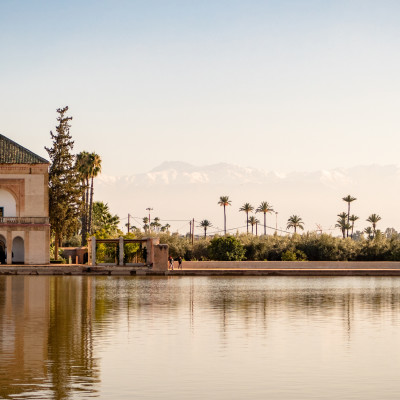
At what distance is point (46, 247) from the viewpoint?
5356 cm

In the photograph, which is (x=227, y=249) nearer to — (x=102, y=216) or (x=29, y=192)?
(x=29, y=192)

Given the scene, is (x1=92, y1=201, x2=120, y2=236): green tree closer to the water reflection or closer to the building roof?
the building roof

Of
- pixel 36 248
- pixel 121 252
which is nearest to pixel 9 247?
pixel 36 248

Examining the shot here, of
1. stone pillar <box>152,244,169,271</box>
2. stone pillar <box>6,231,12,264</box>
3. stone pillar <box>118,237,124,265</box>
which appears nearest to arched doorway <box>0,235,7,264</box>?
stone pillar <box>6,231,12,264</box>

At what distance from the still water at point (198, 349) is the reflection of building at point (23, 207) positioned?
96.1 ft

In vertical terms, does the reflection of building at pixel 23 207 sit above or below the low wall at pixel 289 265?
above

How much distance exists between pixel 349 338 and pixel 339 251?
153 ft

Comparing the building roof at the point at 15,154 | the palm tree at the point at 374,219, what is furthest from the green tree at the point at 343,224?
the building roof at the point at 15,154

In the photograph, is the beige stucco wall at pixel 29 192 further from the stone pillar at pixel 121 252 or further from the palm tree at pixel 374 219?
the palm tree at pixel 374 219

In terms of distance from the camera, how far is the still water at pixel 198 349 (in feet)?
34.5

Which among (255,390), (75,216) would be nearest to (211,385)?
(255,390)

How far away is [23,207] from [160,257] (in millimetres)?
11823

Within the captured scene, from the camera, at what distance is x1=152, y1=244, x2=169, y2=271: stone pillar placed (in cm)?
4747

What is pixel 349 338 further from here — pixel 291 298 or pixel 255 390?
pixel 291 298
